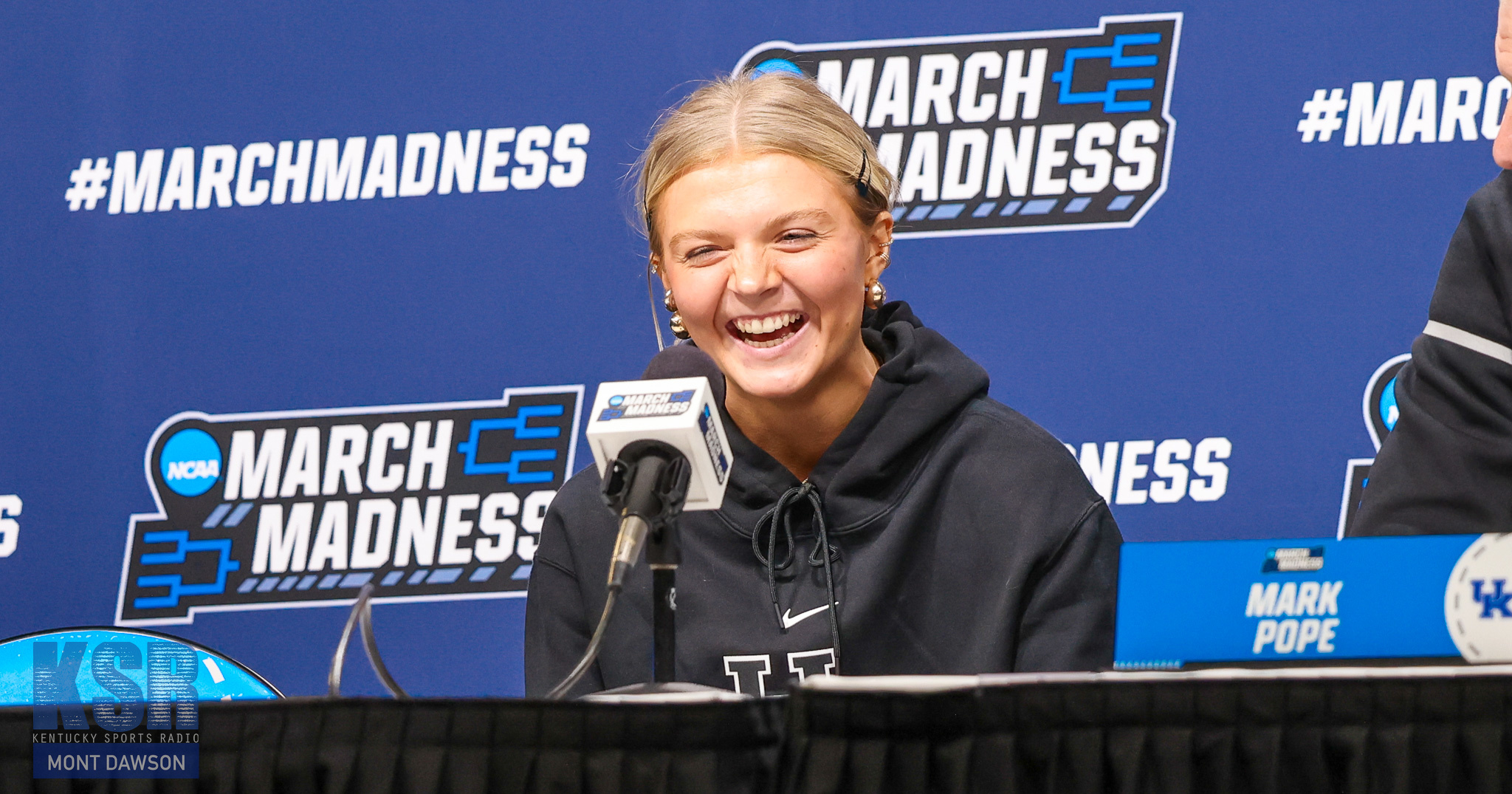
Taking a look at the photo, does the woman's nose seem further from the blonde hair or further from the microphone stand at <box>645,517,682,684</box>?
the microphone stand at <box>645,517,682,684</box>

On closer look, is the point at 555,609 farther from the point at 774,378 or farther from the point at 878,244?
the point at 878,244

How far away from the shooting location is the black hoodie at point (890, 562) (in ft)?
4.80

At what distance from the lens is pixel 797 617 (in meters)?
1.49

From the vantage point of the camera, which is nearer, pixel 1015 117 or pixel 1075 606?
pixel 1075 606

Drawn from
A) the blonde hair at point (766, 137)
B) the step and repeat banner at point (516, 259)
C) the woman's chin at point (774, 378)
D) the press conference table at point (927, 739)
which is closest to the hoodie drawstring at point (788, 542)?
the woman's chin at point (774, 378)

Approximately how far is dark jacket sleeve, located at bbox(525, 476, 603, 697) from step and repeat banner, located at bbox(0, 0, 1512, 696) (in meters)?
0.81

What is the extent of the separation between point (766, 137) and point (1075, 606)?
0.64 meters

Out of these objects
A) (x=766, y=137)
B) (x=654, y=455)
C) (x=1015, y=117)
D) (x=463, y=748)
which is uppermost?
(x=1015, y=117)

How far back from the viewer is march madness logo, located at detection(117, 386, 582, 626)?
2.47m

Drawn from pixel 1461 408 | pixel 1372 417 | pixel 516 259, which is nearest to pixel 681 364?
pixel 1461 408

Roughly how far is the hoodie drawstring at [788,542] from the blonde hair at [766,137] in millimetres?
348

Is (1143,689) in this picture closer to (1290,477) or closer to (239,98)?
(1290,477)

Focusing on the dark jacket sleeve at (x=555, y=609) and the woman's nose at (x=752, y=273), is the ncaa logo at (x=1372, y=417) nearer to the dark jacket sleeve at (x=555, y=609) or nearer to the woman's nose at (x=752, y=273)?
the woman's nose at (x=752, y=273)

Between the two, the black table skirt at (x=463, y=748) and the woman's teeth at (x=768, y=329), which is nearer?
the black table skirt at (x=463, y=748)
